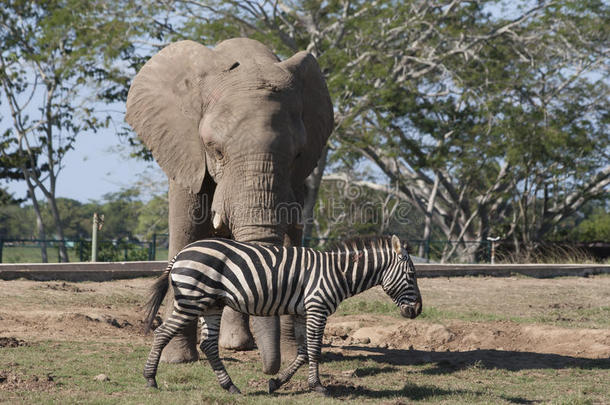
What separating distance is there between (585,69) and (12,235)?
51115mm

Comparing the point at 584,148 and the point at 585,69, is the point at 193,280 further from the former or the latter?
the point at 585,69

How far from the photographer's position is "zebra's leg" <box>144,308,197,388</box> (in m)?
6.93

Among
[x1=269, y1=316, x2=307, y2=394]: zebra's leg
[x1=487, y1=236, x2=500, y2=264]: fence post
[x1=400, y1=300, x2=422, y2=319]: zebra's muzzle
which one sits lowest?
[x1=269, y1=316, x2=307, y2=394]: zebra's leg

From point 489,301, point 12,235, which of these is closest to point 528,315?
point 489,301

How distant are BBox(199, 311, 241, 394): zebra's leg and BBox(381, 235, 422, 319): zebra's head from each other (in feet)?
5.38

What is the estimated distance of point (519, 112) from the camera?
28125 millimetres

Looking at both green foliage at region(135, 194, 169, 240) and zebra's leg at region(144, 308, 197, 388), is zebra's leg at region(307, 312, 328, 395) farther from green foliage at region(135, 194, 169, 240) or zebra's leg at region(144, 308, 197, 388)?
green foliage at region(135, 194, 169, 240)

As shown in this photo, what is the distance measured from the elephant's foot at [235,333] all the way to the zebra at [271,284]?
2401mm

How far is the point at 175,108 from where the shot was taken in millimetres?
9508

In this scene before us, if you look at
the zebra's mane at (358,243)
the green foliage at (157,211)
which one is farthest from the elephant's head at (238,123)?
the green foliage at (157,211)

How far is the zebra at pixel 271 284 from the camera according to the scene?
6.91 m

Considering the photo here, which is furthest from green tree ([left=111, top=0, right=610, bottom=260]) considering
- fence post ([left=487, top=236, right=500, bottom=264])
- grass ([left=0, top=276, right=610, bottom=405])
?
grass ([left=0, top=276, right=610, bottom=405])

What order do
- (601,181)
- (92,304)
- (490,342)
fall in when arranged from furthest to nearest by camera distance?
(601,181) < (92,304) < (490,342)

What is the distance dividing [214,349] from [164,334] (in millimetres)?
462
